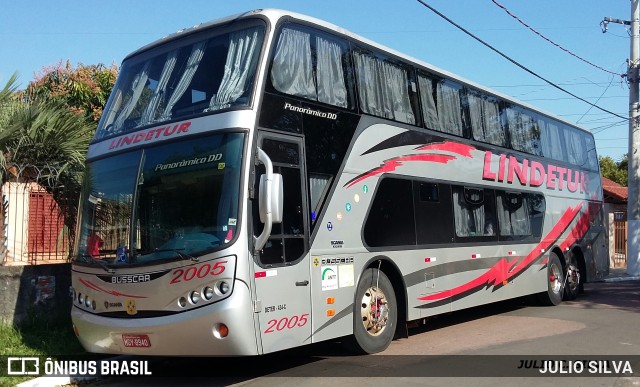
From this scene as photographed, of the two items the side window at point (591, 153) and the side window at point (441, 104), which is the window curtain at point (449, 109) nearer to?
Answer: the side window at point (441, 104)

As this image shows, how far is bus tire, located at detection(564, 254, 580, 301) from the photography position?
15594mm

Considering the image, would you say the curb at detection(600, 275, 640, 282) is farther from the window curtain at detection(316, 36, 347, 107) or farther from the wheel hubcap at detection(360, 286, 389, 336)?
the window curtain at detection(316, 36, 347, 107)

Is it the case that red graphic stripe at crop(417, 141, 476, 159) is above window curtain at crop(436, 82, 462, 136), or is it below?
below

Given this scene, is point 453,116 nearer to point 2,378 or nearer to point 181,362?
point 181,362

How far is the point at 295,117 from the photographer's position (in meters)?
7.86

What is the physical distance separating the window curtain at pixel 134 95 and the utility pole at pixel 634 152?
20395 millimetres

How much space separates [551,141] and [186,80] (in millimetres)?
10547

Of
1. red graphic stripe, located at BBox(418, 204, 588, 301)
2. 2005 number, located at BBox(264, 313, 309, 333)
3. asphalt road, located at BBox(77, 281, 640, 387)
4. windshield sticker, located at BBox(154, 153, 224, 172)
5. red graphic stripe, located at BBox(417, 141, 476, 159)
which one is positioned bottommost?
asphalt road, located at BBox(77, 281, 640, 387)

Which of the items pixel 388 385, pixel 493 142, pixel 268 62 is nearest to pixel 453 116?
pixel 493 142

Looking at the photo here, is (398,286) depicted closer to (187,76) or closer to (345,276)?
(345,276)

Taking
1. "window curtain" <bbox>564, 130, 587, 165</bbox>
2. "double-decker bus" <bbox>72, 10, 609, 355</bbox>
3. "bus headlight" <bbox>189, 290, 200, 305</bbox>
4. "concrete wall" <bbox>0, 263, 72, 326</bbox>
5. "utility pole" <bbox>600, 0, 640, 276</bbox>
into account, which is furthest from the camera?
"utility pole" <bbox>600, 0, 640, 276</bbox>

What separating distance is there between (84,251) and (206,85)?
2572 millimetres

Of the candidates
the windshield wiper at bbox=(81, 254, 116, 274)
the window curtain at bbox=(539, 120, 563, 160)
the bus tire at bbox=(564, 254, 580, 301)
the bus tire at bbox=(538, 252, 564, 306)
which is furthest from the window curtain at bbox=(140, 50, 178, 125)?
the bus tire at bbox=(564, 254, 580, 301)

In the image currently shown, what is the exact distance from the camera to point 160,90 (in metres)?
8.07
